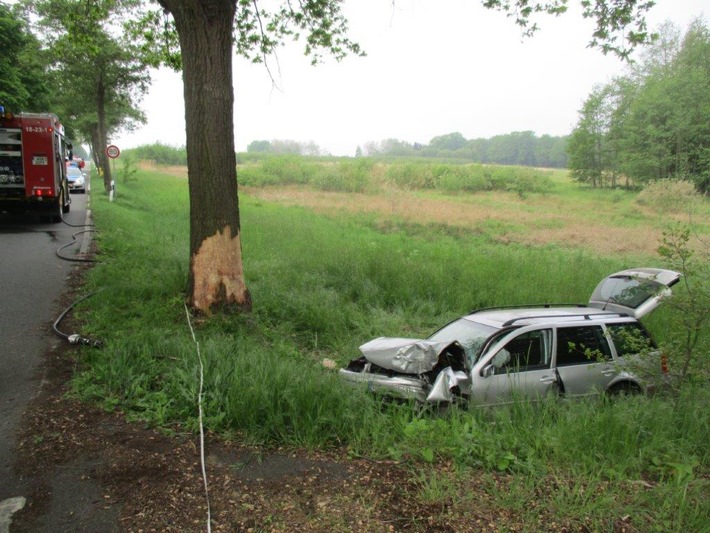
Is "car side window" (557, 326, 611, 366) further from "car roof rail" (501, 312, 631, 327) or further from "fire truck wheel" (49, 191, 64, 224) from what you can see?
Result: "fire truck wheel" (49, 191, 64, 224)

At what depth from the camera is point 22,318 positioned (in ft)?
23.3

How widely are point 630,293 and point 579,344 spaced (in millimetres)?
1392

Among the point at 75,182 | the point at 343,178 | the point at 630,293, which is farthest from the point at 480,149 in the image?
the point at 630,293

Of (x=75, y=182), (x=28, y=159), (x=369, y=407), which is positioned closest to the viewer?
(x=369, y=407)

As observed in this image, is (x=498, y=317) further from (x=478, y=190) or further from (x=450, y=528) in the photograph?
(x=478, y=190)

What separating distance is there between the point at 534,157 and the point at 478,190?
70973mm

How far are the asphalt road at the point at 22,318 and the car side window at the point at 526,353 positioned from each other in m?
4.67

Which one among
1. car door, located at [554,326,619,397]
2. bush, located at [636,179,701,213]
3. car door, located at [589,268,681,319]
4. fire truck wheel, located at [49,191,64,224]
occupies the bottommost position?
car door, located at [554,326,619,397]

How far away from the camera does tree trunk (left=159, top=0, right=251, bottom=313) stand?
6.85 m

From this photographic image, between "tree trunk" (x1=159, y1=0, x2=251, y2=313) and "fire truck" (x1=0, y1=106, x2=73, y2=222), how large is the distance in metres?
10.4

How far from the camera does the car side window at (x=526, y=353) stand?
593 centimetres

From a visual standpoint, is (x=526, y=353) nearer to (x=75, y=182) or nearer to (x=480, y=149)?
(x=75, y=182)

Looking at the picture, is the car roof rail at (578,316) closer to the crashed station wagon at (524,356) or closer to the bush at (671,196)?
the crashed station wagon at (524,356)

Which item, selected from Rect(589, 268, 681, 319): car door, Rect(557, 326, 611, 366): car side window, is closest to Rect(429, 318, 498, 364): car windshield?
Rect(557, 326, 611, 366): car side window
